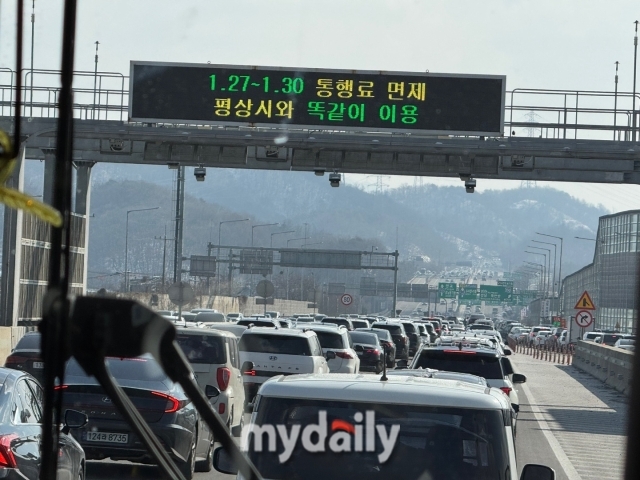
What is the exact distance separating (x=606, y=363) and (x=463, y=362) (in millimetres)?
23605

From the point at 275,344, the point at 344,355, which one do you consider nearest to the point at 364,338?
the point at 344,355

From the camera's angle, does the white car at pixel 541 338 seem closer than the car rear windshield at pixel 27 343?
No

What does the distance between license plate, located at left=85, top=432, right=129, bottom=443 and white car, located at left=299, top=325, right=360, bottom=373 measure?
700 inches

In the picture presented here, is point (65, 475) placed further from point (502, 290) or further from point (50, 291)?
point (502, 290)

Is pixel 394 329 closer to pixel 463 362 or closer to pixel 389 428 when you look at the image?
pixel 463 362

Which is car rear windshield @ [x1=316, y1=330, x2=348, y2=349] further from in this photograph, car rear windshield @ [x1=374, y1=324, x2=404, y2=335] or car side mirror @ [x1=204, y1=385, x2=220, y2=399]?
car side mirror @ [x1=204, y1=385, x2=220, y2=399]

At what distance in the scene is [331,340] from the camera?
2861 cm

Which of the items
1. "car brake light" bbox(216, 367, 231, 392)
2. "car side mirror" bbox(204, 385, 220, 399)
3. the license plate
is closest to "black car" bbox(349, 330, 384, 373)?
"car brake light" bbox(216, 367, 231, 392)

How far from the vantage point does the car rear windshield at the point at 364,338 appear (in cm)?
3600

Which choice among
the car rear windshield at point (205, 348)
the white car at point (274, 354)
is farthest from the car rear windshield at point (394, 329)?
the car rear windshield at point (205, 348)

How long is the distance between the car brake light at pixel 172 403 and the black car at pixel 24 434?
4.72 ft

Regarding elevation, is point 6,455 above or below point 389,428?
below

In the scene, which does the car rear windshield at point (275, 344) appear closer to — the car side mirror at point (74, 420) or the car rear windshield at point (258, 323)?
the car rear windshield at point (258, 323)

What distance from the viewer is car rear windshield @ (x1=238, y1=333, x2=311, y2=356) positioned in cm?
2166
